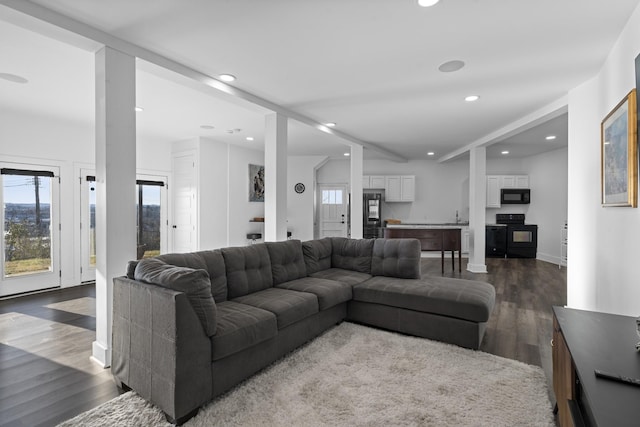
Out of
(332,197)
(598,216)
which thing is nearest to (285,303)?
(598,216)

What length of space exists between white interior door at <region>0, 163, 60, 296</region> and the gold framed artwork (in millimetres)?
6913

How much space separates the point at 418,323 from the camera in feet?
10.2

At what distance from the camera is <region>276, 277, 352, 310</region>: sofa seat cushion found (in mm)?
3032

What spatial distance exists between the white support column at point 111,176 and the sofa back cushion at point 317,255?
1.87m

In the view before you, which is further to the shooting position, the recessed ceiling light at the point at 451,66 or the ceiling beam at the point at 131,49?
the recessed ceiling light at the point at 451,66

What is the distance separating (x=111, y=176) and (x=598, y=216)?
4.21 metres

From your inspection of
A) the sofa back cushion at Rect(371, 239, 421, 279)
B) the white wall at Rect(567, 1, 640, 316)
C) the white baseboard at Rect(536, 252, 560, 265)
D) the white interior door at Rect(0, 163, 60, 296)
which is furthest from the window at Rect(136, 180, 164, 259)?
the white baseboard at Rect(536, 252, 560, 265)

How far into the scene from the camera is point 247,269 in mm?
3078

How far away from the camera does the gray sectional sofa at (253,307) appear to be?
192 cm

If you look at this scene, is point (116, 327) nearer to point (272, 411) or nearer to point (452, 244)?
point (272, 411)

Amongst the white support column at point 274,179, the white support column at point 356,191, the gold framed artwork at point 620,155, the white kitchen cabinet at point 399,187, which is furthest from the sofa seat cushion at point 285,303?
the white kitchen cabinet at point 399,187

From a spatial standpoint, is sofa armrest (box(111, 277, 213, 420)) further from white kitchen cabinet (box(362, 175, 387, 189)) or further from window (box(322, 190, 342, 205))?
white kitchen cabinet (box(362, 175, 387, 189))

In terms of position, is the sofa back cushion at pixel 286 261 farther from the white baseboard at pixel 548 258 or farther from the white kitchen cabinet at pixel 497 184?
the white baseboard at pixel 548 258

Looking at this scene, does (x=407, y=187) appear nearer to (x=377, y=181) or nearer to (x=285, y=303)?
(x=377, y=181)
